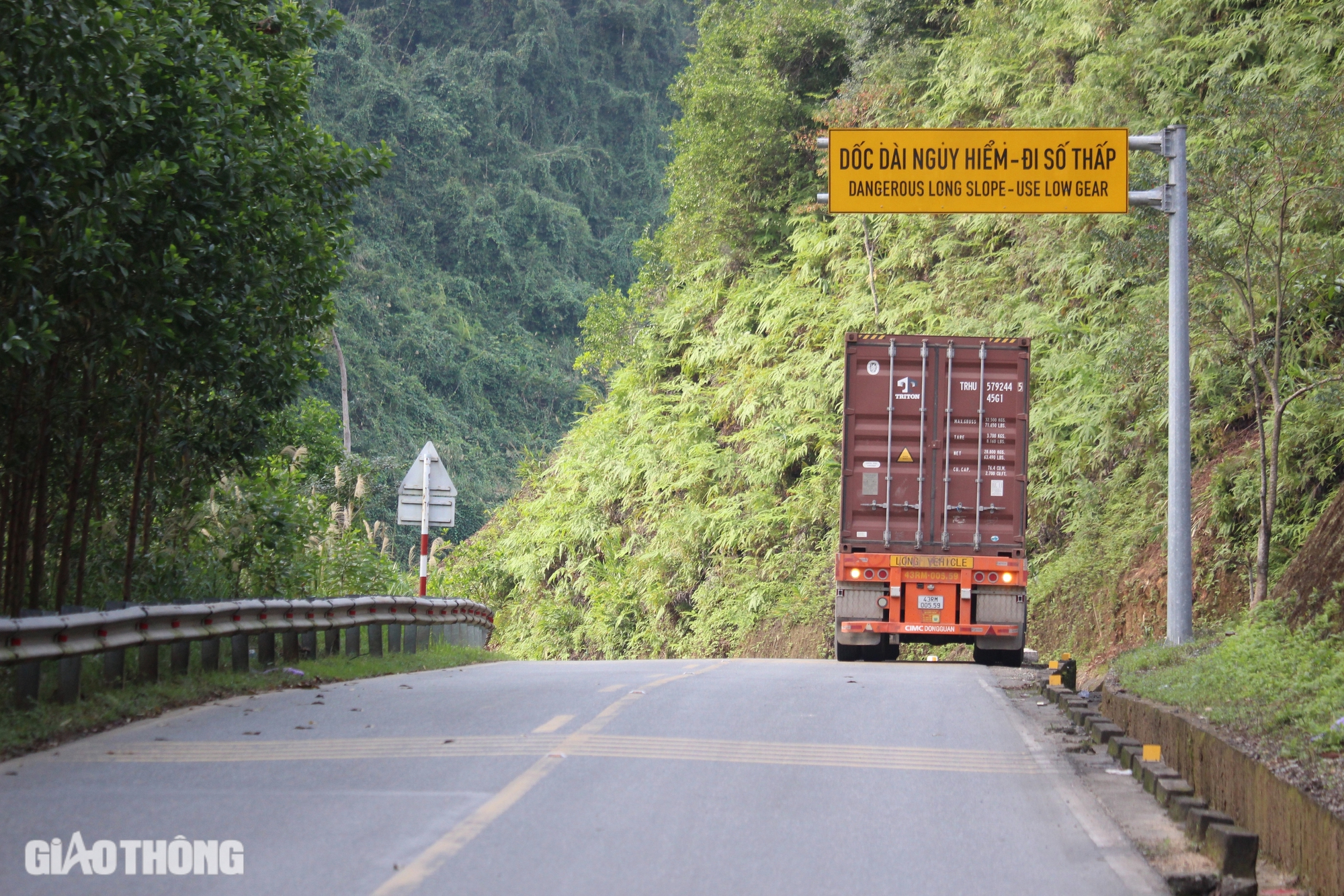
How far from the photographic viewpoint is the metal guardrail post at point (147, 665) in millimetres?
11477

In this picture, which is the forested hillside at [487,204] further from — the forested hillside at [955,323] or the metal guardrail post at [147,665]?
the metal guardrail post at [147,665]

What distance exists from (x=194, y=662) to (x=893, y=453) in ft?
31.2

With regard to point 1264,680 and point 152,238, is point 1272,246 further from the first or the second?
point 152,238

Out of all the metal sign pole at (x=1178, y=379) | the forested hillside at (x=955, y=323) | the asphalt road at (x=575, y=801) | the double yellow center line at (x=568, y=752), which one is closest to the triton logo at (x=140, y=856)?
the asphalt road at (x=575, y=801)

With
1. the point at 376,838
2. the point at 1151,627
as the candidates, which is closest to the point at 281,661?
the point at 376,838

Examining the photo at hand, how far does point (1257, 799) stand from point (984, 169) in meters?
10.6

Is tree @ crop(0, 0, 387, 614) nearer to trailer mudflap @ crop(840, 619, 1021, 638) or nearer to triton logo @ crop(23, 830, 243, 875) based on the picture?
triton logo @ crop(23, 830, 243, 875)

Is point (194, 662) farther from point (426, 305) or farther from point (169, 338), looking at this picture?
point (426, 305)

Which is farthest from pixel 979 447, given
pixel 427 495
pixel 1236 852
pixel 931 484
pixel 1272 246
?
pixel 1236 852

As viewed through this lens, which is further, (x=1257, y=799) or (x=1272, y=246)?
(x=1272, y=246)

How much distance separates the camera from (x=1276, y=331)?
1511cm

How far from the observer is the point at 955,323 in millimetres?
25391

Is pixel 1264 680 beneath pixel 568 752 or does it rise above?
above

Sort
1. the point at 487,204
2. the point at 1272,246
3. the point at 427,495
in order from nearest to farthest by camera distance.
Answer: the point at 1272,246
the point at 427,495
the point at 487,204
